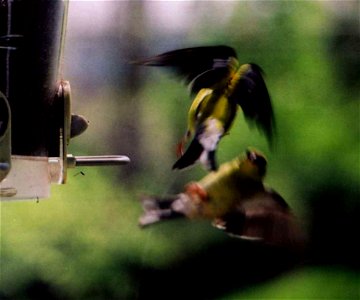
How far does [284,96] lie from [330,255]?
36 cm

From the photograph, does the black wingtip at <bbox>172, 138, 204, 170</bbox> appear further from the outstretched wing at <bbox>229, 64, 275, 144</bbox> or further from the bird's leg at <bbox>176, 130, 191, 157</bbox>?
the outstretched wing at <bbox>229, 64, 275, 144</bbox>

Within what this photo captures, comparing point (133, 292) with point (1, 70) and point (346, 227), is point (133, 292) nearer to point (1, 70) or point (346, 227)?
point (346, 227)

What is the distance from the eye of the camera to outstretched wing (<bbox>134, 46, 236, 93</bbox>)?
1.18 m

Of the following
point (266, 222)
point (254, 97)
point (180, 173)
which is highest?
point (254, 97)

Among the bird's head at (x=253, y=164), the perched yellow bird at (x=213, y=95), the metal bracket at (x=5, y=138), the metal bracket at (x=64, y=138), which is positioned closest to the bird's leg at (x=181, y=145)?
the perched yellow bird at (x=213, y=95)

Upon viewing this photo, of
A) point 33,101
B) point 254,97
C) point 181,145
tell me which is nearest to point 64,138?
point 33,101

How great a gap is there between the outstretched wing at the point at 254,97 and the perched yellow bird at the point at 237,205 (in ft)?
A: 0.21

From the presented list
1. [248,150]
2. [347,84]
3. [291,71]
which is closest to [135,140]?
[248,150]

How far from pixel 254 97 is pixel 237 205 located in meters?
0.22

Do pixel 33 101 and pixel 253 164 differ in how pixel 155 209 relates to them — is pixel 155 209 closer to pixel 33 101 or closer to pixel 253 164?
pixel 253 164

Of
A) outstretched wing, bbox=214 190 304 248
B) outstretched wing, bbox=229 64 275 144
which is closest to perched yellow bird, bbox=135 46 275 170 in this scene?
outstretched wing, bbox=229 64 275 144

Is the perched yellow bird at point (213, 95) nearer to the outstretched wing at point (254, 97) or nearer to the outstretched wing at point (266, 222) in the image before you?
the outstretched wing at point (254, 97)

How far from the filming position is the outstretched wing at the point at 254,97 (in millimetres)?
Answer: 1232

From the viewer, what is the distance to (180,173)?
1.19m
